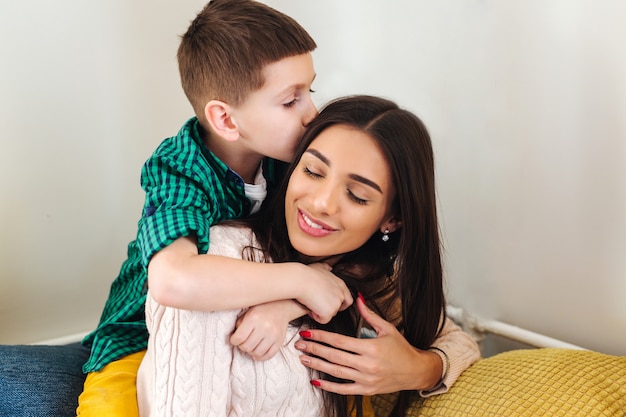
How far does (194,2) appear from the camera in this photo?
2068 millimetres

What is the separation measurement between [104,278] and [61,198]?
30cm

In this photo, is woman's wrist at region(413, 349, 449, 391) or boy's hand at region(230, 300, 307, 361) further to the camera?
woman's wrist at region(413, 349, 449, 391)

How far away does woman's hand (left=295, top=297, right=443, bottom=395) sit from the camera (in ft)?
4.17

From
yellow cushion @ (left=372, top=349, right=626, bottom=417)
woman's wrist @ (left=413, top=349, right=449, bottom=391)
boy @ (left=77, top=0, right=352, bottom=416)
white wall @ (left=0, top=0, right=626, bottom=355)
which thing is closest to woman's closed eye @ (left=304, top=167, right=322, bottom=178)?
boy @ (left=77, top=0, right=352, bottom=416)

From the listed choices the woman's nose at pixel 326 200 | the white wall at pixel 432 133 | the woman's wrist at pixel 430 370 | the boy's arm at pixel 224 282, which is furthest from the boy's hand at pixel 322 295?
the white wall at pixel 432 133

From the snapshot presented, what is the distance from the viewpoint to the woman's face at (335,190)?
4.05 feet

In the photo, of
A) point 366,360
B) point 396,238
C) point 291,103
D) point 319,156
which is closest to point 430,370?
point 366,360

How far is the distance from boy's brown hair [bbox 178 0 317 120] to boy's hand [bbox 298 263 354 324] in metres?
0.40

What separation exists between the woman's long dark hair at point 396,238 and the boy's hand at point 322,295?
3.5 inches

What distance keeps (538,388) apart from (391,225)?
444 mm

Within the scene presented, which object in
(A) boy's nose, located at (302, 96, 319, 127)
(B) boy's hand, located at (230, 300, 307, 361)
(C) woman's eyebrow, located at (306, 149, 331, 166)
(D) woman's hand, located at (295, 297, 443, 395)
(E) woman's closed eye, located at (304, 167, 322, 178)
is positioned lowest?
(D) woman's hand, located at (295, 297, 443, 395)

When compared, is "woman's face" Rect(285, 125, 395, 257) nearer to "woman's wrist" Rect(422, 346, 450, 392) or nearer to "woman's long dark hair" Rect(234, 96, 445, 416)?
"woman's long dark hair" Rect(234, 96, 445, 416)

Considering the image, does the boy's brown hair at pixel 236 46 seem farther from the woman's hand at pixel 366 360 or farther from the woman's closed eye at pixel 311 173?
the woman's hand at pixel 366 360

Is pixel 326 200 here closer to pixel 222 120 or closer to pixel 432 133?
pixel 222 120
